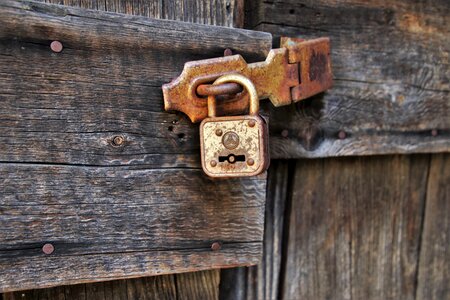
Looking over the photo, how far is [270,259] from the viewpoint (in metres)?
1.03

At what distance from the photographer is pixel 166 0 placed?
0.81 metres

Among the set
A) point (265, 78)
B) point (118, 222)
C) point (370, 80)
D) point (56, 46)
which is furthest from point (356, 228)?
point (56, 46)

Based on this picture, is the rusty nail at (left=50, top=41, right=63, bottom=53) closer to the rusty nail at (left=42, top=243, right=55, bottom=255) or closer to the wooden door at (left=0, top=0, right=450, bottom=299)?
the wooden door at (left=0, top=0, right=450, bottom=299)

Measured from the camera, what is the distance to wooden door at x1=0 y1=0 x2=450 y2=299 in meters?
0.84

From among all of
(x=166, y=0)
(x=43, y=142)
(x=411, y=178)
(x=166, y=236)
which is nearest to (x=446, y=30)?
(x=411, y=178)

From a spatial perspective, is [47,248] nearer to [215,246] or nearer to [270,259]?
[215,246]

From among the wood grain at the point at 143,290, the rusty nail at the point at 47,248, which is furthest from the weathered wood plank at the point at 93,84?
the wood grain at the point at 143,290

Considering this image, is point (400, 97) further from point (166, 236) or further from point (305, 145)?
point (166, 236)

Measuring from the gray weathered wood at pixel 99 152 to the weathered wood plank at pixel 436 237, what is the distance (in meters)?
0.57

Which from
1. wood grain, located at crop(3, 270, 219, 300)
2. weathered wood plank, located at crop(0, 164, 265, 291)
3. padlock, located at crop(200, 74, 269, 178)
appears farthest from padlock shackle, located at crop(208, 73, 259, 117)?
wood grain, located at crop(3, 270, 219, 300)

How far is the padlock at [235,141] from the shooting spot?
720mm

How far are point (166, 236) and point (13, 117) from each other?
11.4 inches

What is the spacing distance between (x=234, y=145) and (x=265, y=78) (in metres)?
0.15

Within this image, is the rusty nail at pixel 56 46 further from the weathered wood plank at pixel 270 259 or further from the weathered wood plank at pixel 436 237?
the weathered wood plank at pixel 436 237
